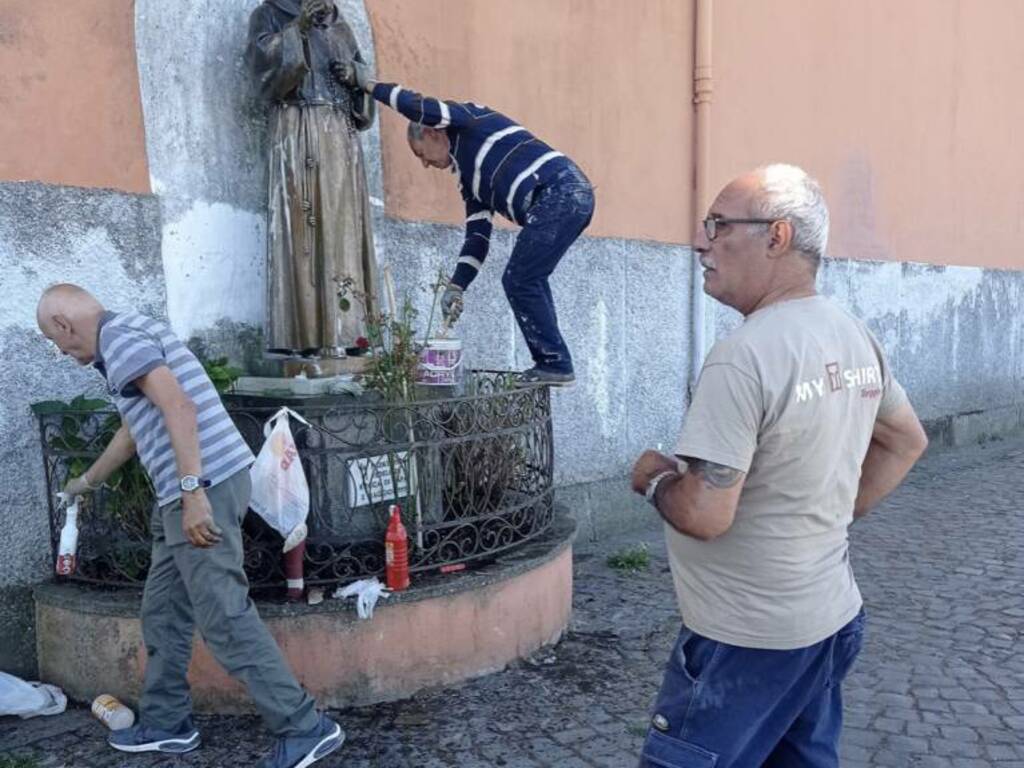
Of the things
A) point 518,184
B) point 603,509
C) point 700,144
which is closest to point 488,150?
point 518,184

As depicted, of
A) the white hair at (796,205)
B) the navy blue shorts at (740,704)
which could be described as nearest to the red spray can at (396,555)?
the navy blue shorts at (740,704)

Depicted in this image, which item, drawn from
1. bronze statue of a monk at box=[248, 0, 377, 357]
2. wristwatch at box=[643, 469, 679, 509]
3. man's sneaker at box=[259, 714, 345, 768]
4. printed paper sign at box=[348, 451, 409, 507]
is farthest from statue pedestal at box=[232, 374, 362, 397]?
wristwatch at box=[643, 469, 679, 509]

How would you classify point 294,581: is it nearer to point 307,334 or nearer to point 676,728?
point 307,334

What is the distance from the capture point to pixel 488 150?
422 centimetres

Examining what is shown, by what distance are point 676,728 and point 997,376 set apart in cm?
1018

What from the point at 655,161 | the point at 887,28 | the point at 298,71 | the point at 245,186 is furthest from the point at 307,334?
the point at 887,28

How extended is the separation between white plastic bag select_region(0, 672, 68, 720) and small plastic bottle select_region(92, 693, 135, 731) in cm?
20

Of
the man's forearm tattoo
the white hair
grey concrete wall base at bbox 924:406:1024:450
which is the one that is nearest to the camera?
the man's forearm tattoo

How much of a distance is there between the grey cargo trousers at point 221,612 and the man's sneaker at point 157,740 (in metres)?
0.21

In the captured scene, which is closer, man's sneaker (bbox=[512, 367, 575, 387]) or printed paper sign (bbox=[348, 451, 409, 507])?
printed paper sign (bbox=[348, 451, 409, 507])

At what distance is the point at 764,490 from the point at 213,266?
3.33 m

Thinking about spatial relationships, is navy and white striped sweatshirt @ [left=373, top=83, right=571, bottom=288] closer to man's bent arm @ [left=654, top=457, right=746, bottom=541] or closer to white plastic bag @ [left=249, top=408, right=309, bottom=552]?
white plastic bag @ [left=249, top=408, right=309, bottom=552]

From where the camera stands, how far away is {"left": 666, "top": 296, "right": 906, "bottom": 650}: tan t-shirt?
1.94m

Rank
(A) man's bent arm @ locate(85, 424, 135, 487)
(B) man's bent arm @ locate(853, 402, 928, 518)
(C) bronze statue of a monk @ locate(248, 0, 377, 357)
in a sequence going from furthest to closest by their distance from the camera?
1. (C) bronze statue of a monk @ locate(248, 0, 377, 357)
2. (A) man's bent arm @ locate(85, 424, 135, 487)
3. (B) man's bent arm @ locate(853, 402, 928, 518)
